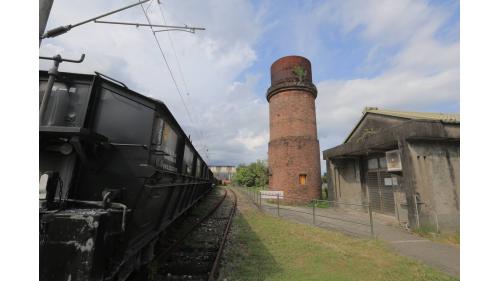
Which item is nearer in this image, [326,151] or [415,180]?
[415,180]

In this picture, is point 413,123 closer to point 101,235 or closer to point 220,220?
point 220,220

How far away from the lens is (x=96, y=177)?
3717mm

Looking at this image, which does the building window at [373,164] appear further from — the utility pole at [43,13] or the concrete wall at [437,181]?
the utility pole at [43,13]

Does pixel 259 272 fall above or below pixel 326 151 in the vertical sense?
below

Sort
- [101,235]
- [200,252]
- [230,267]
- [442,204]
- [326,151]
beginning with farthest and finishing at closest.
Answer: [326,151] → [442,204] → [200,252] → [230,267] → [101,235]

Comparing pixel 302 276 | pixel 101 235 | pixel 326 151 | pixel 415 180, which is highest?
pixel 326 151

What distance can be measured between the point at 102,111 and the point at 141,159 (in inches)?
38.3

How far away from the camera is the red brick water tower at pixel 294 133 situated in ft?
62.9

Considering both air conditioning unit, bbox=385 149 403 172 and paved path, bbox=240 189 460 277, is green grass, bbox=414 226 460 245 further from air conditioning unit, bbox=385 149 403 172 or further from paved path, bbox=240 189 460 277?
air conditioning unit, bbox=385 149 403 172

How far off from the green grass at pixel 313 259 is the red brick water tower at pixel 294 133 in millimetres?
10529

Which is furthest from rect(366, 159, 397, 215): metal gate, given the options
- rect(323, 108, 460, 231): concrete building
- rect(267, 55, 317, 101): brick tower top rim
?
rect(267, 55, 317, 101): brick tower top rim

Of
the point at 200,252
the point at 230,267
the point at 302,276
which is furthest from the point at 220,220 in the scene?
the point at 302,276

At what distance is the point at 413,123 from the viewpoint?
8.95 metres

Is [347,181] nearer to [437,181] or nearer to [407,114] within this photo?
[407,114]
